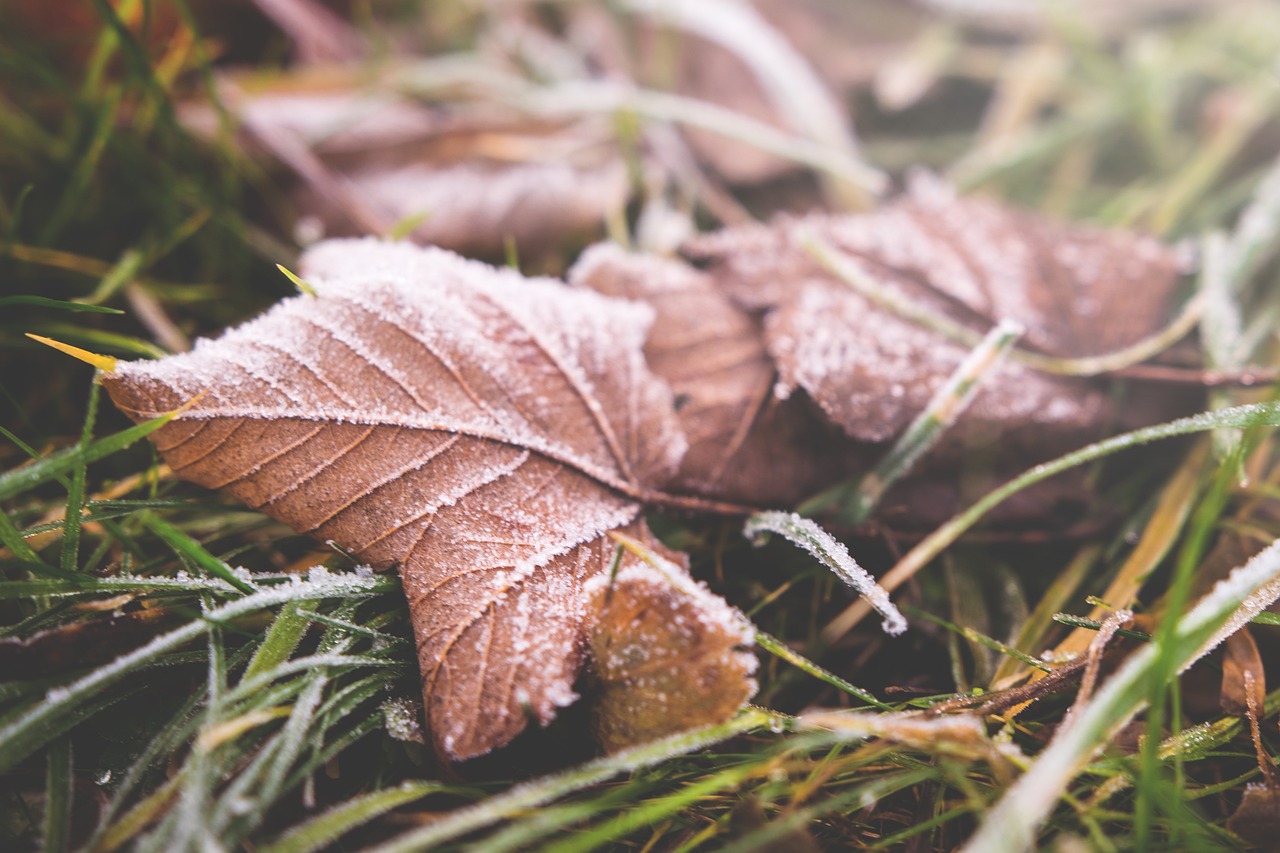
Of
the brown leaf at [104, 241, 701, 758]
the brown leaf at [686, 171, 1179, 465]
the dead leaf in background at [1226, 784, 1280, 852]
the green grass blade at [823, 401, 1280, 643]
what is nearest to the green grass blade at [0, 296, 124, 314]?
the brown leaf at [104, 241, 701, 758]

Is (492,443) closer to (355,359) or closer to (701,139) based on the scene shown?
(355,359)

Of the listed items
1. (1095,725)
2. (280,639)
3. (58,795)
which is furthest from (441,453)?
(1095,725)

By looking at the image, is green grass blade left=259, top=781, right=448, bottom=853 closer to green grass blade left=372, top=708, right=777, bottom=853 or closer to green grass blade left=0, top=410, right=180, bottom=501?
green grass blade left=372, top=708, right=777, bottom=853

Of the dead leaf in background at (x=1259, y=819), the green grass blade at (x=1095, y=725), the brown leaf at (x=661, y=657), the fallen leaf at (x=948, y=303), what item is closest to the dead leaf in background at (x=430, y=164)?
the fallen leaf at (x=948, y=303)

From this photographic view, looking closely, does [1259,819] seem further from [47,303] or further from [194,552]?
[47,303]

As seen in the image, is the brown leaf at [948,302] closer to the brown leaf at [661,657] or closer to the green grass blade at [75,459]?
the brown leaf at [661,657]

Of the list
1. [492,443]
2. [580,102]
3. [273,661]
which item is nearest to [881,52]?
[580,102]
